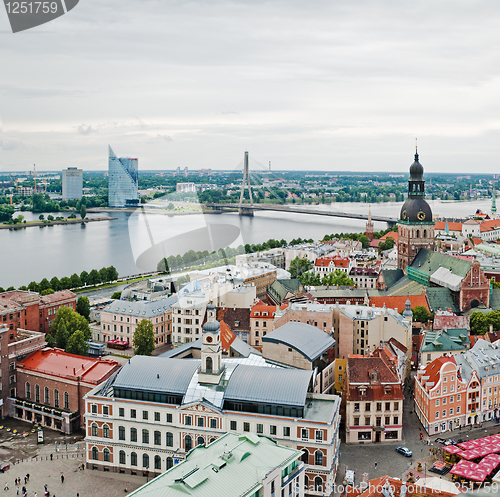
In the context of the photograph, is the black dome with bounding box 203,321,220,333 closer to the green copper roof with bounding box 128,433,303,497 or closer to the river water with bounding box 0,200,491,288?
the green copper roof with bounding box 128,433,303,497

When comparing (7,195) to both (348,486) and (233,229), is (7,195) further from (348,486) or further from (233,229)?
(348,486)

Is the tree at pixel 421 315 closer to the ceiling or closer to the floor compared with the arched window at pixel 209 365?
closer to the floor

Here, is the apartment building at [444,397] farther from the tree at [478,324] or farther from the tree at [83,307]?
the tree at [83,307]

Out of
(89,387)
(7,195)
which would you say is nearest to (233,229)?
(89,387)

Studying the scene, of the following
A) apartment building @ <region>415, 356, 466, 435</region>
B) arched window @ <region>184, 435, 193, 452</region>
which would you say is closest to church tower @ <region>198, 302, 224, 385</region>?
arched window @ <region>184, 435, 193, 452</region>

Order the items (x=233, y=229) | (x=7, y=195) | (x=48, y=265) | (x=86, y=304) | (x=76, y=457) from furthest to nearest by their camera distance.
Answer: (x=7, y=195) → (x=233, y=229) → (x=48, y=265) → (x=86, y=304) → (x=76, y=457)

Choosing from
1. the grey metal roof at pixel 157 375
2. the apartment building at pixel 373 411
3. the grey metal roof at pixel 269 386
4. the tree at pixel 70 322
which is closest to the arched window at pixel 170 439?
the grey metal roof at pixel 157 375

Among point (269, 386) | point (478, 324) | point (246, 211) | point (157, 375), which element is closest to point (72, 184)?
point (246, 211)
